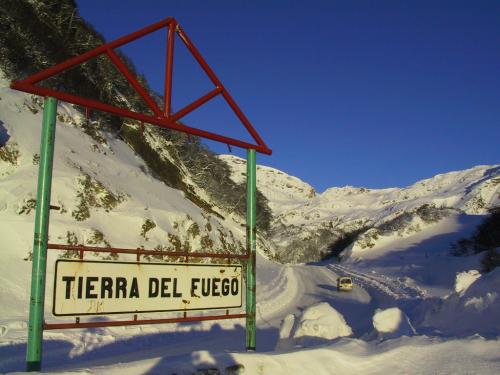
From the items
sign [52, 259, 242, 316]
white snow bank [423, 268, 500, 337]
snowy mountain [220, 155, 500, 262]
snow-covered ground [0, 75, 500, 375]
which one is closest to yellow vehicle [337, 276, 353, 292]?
snow-covered ground [0, 75, 500, 375]

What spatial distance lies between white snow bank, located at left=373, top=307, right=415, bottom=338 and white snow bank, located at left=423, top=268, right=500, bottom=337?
2.47 feet

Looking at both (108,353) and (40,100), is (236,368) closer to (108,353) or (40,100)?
(108,353)

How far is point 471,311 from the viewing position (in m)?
10.5

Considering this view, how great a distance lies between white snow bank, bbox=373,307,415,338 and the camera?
851 cm

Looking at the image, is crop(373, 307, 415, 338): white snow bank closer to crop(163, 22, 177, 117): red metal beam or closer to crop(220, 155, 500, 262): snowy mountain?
crop(163, 22, 177, 117): red metal beam

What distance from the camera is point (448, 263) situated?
40781mm

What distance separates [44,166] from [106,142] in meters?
23.4

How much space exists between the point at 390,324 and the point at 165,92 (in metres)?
5.88

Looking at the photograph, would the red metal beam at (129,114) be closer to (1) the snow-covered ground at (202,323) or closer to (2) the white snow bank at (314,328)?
A: (1) the snow-covered ground at (202,323)

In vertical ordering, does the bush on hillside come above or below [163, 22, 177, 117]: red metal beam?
below

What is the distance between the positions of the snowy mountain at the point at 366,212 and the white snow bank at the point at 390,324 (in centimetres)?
4522

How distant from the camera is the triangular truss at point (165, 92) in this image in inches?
205

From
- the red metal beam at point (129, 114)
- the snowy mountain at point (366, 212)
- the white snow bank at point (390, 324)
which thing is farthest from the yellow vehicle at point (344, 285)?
the snowy mountain at point (366, 212)

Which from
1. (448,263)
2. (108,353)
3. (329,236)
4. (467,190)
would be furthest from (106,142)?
(467,190)
